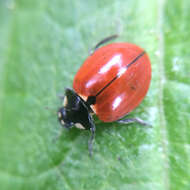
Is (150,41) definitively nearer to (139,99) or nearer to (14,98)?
(139,99)

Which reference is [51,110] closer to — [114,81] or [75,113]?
[75,113]

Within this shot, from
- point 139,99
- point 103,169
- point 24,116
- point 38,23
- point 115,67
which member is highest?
point 38,23

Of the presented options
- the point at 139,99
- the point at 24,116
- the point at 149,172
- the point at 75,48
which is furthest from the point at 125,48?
the point at 24,116

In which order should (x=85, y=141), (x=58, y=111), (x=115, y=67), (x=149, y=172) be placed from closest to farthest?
1. (x=149, y=172)
2. (x=115, y=67)
3. (x=85, y=141)
4. (x=58, y=111)

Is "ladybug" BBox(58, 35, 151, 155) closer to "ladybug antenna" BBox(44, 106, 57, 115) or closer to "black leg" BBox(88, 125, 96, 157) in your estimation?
"black leg" BBox(88, 125, 96, 157)

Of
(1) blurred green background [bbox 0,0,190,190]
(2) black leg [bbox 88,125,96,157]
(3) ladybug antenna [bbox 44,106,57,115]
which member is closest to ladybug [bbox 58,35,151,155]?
(2) black leg [bbox 88,125,96,157]

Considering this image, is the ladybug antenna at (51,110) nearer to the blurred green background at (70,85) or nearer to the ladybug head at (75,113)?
A: the blurred green background at (70,85)
